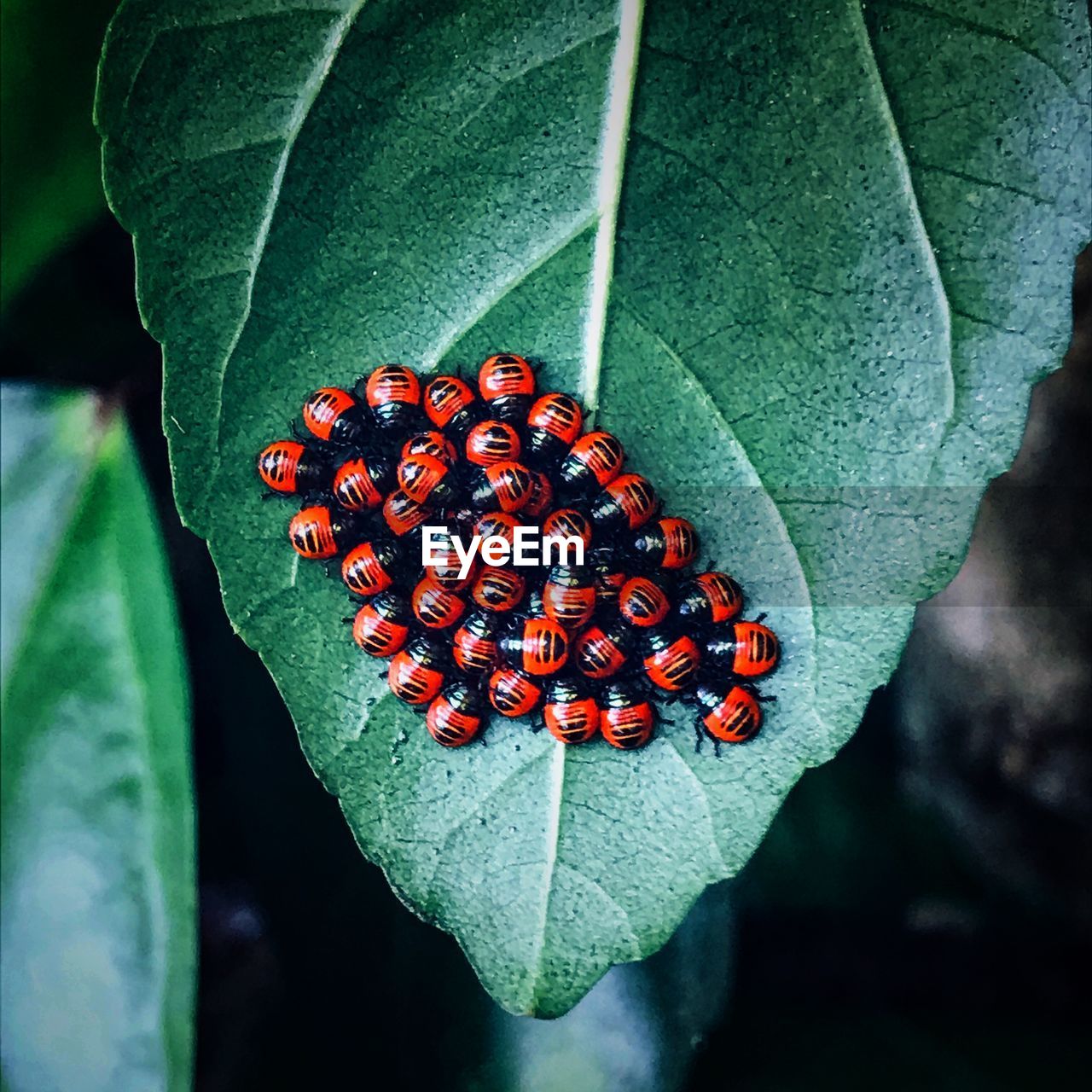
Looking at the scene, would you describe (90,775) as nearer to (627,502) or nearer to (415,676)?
(415,676)

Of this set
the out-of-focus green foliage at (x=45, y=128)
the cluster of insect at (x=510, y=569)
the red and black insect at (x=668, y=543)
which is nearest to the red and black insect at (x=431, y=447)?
the cluster of insect at (x=510, y=569)

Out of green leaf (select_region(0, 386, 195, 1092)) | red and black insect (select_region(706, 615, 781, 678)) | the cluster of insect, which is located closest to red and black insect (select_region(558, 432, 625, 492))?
the cluster of insect

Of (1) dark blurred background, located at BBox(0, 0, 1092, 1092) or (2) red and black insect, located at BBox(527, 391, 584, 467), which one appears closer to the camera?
(2) red and black insect, located at BBox(527, 391, 584, 467)

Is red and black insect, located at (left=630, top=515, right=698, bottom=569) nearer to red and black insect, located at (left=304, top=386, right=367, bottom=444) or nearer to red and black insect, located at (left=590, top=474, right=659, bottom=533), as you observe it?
red and black insect, located at (left=590, top=474, right=659, bottom=533)

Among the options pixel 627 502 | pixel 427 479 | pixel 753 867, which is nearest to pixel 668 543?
pixel 627 502

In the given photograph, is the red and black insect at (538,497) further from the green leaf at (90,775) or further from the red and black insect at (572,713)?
the green leaf at (90,775)

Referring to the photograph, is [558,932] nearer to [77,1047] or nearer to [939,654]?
[77,1047]

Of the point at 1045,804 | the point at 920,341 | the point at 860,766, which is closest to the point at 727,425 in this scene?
the point at 920,341
